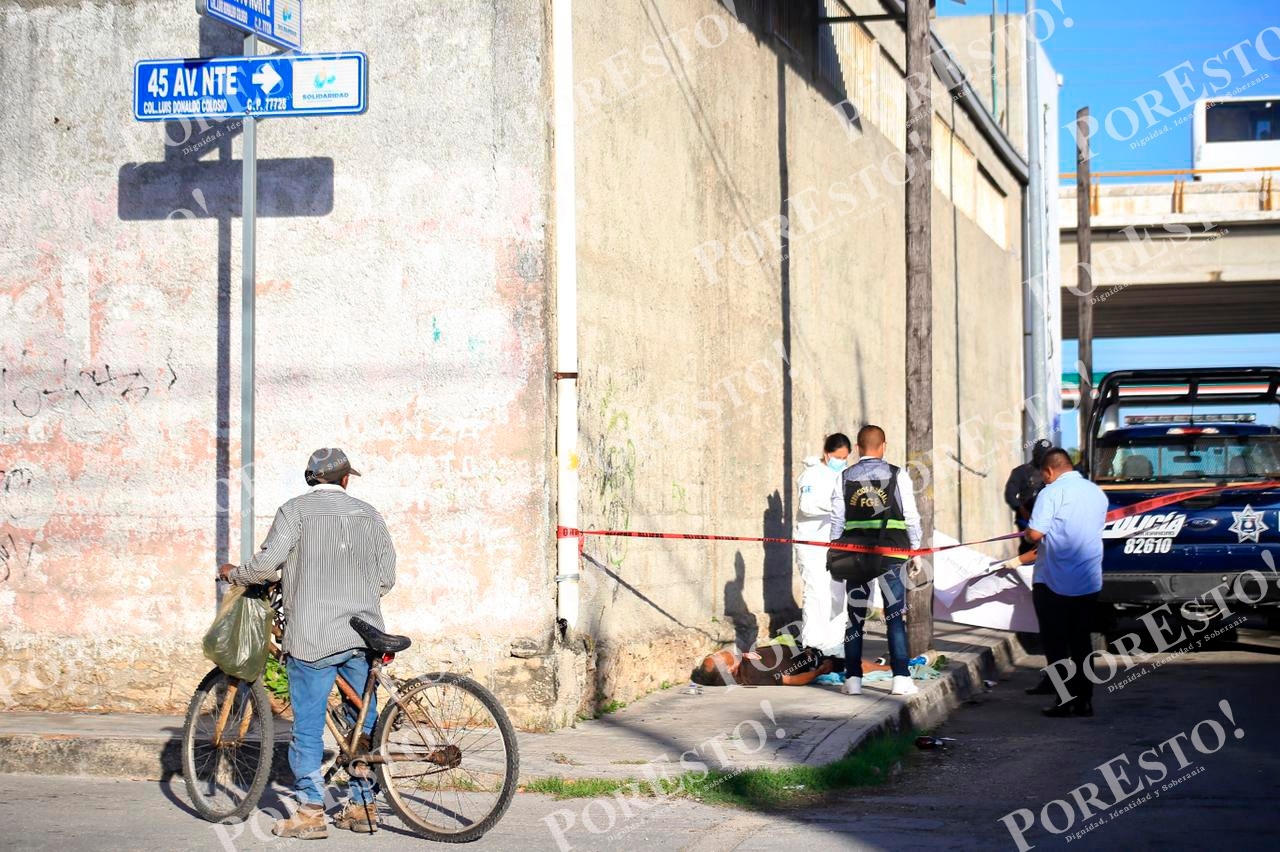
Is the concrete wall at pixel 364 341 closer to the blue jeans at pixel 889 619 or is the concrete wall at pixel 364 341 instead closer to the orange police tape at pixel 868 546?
the orange police tape at pixel 868 546

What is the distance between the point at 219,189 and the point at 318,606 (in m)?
4.18

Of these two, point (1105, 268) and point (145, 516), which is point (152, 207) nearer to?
point (145, 516)

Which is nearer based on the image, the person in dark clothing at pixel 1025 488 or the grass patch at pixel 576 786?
the grass patch at pixel 576 786

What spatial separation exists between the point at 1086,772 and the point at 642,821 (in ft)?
9.18

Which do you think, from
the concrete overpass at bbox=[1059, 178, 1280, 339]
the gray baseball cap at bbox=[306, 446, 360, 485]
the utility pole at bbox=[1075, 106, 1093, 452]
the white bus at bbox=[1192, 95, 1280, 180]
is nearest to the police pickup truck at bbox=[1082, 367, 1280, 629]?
the gray baseball cap at bbox=[306, 446, 360, 485]

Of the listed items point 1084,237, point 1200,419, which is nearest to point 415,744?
point 1200,419

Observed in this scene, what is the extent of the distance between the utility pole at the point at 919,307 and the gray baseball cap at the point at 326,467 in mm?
6825

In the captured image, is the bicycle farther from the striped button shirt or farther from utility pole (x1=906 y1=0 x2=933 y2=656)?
utility pole (x1=906 y1=0 x2=933 y2=656)

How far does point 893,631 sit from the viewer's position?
401 inches

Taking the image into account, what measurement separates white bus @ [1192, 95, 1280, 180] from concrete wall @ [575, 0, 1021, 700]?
2466cm

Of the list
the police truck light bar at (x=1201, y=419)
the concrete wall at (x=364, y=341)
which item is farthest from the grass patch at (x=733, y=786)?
the police truck light bar at (x=1201, y=419)

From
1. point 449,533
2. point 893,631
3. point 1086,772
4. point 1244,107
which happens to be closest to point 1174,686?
point 893,631

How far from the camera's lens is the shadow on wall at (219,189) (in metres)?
9.48

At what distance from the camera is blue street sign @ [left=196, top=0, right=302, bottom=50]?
25.6 feet
